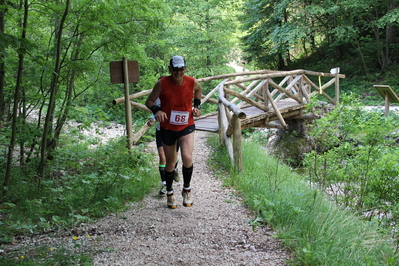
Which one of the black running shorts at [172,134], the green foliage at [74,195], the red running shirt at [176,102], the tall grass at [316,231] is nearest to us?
the tall grass at [316,231]

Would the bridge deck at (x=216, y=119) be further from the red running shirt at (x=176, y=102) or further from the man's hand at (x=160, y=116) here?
the man's hand at (x=160, y=116)

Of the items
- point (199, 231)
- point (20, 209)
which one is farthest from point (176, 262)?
point (20, 209)

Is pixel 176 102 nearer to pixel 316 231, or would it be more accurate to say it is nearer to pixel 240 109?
pixel 316 231

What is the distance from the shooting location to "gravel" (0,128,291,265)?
114 inches

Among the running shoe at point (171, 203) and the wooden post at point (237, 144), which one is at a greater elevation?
the wooden post at point (237, 144)

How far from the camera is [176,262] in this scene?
9.27 ft

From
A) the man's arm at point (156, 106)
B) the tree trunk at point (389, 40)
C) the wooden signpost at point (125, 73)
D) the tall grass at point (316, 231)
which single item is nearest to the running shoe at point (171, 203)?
the tall grass at point (316, 231)

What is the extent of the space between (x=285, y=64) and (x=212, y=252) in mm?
21469

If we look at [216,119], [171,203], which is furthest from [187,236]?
[216,119]

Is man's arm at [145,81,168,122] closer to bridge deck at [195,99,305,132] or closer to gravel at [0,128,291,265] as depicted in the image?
gravel at [0,128,291,265]

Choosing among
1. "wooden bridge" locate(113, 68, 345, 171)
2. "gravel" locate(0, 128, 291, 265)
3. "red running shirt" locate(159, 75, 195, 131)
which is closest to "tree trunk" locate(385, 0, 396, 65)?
"wooden bridge" locate(113, 68, 345, 171)

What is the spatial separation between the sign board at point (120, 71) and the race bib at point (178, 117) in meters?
2.42

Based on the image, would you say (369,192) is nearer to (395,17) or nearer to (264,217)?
(264,217)

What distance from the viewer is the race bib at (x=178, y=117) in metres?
3.81
